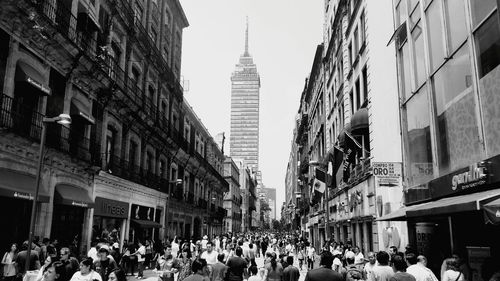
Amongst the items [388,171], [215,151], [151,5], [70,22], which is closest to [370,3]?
[388,171]

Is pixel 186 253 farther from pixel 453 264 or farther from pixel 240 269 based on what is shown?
pixel 453 264

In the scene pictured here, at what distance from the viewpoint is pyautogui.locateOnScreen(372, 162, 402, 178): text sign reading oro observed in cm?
1523

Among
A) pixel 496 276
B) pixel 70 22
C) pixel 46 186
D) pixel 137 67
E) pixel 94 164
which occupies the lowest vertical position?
pixel 496 276

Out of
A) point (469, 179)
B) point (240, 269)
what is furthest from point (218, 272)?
point (469, 179)

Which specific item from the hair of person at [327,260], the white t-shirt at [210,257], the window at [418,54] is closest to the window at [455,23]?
the window at [418,54]

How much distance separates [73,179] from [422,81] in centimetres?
1558

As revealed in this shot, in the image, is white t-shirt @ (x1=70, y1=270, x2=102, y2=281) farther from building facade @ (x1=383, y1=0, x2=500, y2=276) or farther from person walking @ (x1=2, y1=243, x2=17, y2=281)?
building facade @ (x1=383, y1=0, x2=500, y2=276)

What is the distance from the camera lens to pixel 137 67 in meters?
28.3

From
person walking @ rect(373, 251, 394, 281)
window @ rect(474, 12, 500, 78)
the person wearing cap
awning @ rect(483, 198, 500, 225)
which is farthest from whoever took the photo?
the person wearing cap

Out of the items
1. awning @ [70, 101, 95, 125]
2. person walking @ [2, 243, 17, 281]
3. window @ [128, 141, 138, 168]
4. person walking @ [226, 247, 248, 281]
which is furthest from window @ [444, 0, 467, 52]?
window @ [128, 141, 138, 168]

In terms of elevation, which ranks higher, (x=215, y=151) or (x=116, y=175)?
(x=215, y=151)

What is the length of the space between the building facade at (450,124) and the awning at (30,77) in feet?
43.3

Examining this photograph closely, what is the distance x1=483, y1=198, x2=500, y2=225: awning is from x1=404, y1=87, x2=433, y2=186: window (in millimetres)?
6128

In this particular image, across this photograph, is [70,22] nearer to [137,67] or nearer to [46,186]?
[46,186]
